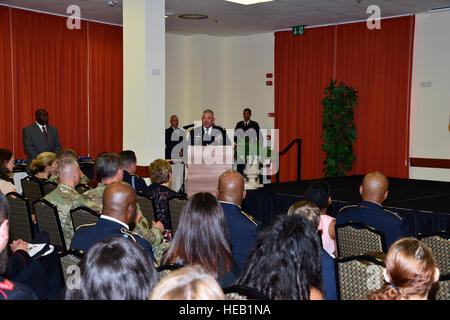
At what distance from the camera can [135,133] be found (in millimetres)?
7742

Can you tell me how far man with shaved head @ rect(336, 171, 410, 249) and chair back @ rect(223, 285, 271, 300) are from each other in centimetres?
245

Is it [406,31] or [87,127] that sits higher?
[406,31]

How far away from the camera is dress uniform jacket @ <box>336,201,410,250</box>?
13.0 ft

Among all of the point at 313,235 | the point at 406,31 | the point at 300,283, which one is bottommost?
the point at 300,283

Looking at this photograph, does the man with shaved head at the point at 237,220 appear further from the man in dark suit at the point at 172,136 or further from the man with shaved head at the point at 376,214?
the man in dark suit at the point at 172,136

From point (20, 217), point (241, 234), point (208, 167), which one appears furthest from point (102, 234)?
point (208, 167)

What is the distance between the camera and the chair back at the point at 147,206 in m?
4.52

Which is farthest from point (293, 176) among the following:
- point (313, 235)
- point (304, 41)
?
point (313, 235)

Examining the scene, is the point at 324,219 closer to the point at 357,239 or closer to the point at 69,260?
the point at 357,239

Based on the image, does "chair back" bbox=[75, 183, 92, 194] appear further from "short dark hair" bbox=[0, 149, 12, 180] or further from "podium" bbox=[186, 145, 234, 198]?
"podium" bbox=[186, 145, 234, 198]

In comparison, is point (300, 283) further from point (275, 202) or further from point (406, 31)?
point (406, 31)

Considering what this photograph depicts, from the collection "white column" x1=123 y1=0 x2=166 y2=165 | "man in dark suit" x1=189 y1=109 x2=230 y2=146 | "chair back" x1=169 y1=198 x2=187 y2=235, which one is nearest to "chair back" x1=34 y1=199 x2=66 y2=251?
"chair back" x1=169 y1=198 x2=187 y2=235

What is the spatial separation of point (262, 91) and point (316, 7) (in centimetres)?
346

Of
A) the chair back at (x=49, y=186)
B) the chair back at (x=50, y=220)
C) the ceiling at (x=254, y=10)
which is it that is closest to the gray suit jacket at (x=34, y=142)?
the ceiling at (x=254, y=10)
